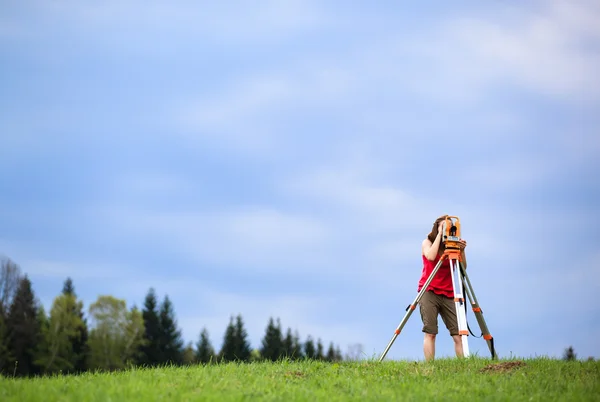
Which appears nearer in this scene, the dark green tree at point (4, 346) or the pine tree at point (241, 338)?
the dark green tree at point (4, 346)

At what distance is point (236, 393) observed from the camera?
8.61 metres

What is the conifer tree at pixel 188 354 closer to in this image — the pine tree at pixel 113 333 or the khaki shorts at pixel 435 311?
the pine tree at pixel 113 333

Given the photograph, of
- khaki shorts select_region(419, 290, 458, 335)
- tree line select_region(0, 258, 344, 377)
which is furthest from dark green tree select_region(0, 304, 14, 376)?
khaki shorts select_region(419, 290, 458, 335)

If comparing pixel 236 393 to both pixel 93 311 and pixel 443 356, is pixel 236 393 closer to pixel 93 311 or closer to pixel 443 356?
pixel 443 356

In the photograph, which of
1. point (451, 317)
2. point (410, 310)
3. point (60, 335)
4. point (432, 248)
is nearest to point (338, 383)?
point (410, 310)

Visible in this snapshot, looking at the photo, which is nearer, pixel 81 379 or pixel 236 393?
pixel 236 393

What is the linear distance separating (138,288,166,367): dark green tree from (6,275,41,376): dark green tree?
380 inches

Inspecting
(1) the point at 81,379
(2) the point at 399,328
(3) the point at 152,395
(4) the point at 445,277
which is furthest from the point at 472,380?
(1) the point at 81,379

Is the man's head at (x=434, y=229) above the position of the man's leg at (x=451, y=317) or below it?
above

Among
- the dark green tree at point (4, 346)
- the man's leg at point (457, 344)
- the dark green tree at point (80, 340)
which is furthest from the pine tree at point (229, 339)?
the man's leg at point (457, 344)

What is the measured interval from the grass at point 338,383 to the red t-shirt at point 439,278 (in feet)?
5.39

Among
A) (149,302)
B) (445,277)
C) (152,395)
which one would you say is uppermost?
(149,302)

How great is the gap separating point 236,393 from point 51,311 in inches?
2100

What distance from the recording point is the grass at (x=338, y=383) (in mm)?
8539
